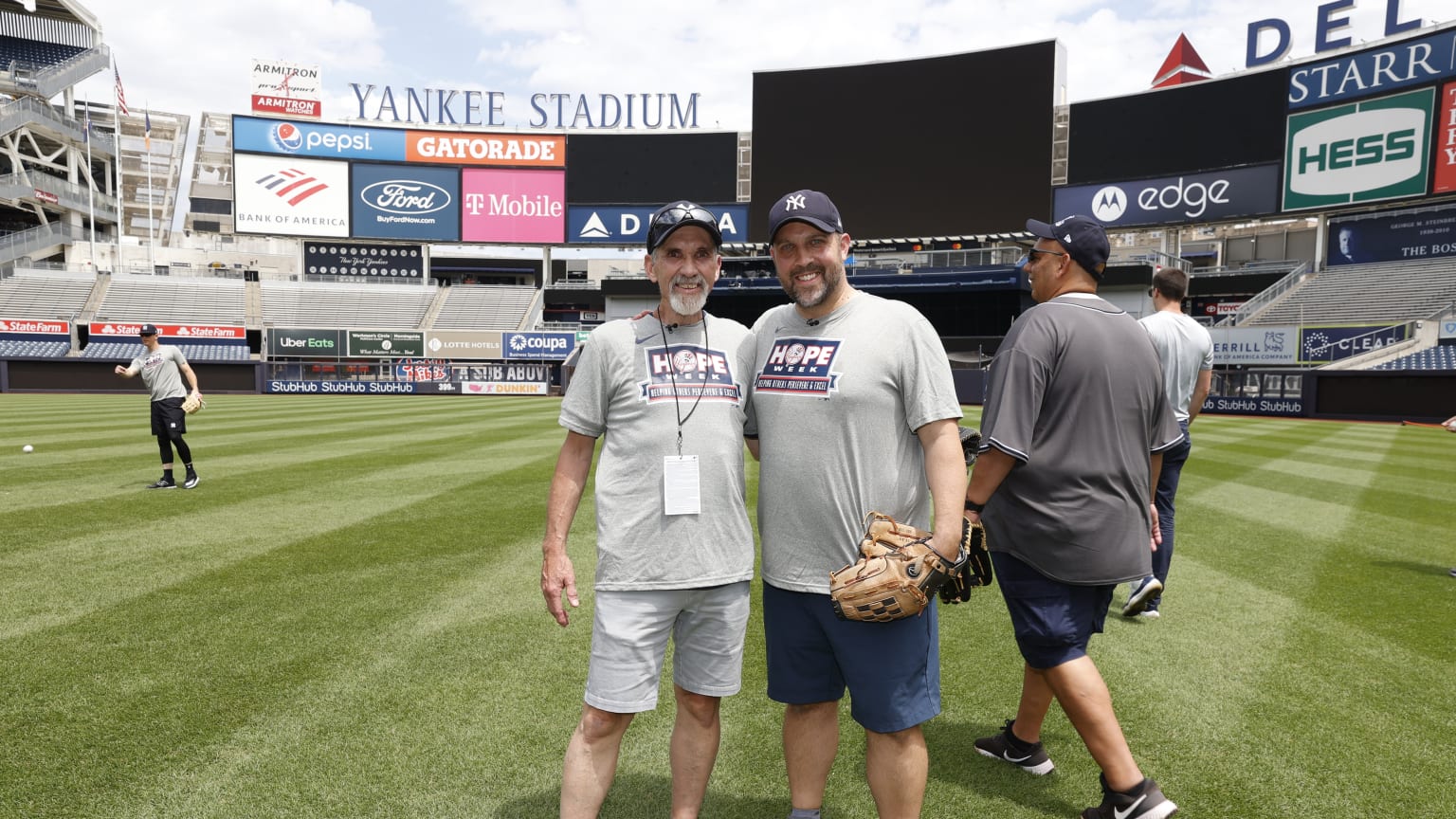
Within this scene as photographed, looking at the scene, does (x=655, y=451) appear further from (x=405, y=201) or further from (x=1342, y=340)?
(x=405, y=201)

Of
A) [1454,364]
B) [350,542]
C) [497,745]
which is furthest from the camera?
[1454,364]

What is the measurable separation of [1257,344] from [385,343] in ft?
133

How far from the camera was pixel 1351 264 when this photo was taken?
36938 millimetres

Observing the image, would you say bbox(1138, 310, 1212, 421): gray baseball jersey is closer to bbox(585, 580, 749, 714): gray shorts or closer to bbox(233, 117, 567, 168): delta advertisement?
bbox(585, 580, 749, 714): gray shorts

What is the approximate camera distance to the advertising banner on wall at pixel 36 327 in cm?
3788

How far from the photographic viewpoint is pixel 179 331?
4069 centimetres

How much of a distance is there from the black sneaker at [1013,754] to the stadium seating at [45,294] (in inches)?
2014

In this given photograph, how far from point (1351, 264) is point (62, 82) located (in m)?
72.6

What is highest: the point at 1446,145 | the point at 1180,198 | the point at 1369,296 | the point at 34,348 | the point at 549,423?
the point at 1446,145

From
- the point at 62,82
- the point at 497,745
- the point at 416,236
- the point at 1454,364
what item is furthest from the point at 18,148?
the point at 1454,364

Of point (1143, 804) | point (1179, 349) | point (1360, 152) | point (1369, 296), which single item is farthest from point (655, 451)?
point (1360, 152)

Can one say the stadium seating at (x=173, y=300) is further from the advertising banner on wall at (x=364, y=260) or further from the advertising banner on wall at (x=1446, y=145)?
the advertising banner on wall at (x=1446, y=145)

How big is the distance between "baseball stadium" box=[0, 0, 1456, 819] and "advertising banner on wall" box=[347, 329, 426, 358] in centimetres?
24

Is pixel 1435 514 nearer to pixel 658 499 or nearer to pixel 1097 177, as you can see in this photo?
pixel 658 499
